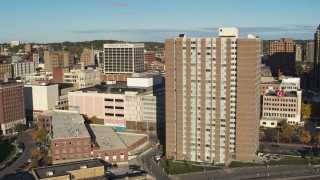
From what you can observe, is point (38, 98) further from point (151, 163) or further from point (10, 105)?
point (151, 163)

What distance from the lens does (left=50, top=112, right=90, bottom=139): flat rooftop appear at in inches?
3957

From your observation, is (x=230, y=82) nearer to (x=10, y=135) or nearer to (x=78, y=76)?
(x=10, y=135)

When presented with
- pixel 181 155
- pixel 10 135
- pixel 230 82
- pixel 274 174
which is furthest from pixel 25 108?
pixel 274 174

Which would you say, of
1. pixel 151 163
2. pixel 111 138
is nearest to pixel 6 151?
pixel 111 138

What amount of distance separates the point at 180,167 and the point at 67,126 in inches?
1293

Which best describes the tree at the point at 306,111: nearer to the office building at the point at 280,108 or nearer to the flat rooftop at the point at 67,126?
the office building at the point at 280,108

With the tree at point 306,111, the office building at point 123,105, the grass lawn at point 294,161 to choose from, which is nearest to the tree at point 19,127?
the office building at point 123,105

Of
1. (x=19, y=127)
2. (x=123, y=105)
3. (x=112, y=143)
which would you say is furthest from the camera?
(x=123, y=105)

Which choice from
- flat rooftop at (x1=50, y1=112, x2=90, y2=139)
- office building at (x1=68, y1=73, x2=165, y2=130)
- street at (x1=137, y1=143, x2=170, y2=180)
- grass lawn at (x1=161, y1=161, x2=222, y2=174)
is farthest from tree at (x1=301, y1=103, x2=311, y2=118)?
flat rooftop at (x1=50, y1=112, x2=90, y2=139)

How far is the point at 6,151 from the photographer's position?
111m

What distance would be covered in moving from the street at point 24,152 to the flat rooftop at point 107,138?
1782 centimetres

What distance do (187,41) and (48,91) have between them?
251 feet

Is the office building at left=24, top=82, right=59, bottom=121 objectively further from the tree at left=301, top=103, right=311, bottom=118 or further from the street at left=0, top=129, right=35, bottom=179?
the tree at left=301, top=103, right=311, bottom=118

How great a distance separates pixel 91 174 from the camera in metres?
77.9
